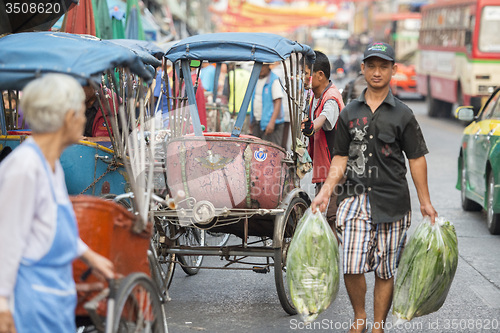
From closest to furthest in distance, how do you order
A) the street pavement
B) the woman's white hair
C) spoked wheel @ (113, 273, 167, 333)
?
1. the woman's white hair
2. spoked wheel @ (113, 273, 167, 333)
3. the street pavement

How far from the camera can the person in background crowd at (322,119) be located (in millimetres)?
6344

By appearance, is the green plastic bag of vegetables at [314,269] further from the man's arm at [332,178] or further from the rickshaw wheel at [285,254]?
the rickshaw wheel at [285,254]

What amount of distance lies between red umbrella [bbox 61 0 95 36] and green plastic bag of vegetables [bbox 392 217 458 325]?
6.24 meters

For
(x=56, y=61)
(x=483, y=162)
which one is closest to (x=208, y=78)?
(x=483, y=162)

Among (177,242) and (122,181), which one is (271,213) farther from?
(122,181)

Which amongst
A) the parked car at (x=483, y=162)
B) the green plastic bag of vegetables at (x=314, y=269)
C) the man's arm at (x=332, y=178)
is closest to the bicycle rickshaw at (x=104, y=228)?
the green plastic bag of vegetables at (x=314, y=269)

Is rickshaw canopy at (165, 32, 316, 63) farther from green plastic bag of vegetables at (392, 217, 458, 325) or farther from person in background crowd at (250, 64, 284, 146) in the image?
person in background crowd at (250, 64, 284, 146)

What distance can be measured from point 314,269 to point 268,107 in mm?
5805

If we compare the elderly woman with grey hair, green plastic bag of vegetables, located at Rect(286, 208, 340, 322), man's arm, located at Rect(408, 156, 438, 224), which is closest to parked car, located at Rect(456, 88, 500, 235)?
man's arm, located at Rect(408, 156, 438, 224)

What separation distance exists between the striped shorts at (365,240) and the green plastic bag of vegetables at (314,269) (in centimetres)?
9

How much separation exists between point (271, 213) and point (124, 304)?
85.0 inches

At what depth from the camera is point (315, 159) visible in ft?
21.4

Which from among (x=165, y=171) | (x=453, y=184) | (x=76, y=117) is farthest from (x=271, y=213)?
(x=453, y=184)

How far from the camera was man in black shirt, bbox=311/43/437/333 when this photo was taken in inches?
188
